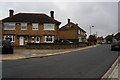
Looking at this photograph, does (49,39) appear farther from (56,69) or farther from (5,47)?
(56,69)

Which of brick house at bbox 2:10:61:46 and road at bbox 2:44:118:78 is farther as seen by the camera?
brick house at bbox 2:10:61:46

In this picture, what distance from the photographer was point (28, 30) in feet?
116

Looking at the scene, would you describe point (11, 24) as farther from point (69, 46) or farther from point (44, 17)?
point (69, 46)

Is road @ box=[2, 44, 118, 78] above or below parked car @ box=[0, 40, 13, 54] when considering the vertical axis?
below

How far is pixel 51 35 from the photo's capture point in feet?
117

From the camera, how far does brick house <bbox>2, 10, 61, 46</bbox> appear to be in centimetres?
3496

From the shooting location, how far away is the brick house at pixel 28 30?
3496cm

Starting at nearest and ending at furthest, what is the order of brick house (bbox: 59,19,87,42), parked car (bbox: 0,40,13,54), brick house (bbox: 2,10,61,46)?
parked car (bbox: 0,40,13,54)
brick house (bbox: 2,10,61,46)
brick house (bbox: 59,19,87,42)

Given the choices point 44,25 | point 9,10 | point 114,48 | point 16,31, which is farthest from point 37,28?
point 114,48

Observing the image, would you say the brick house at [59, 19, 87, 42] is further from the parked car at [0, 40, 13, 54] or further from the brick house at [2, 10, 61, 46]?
the parked car at [0, 40, 13, 54]

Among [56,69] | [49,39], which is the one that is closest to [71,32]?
[49,39]

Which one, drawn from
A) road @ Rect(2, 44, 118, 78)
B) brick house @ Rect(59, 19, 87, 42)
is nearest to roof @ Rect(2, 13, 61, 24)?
brick house @ Rect(59, 19, 87, 42)

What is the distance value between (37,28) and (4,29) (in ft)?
24.8

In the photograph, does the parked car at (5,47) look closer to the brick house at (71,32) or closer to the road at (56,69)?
the road at (56,69)
